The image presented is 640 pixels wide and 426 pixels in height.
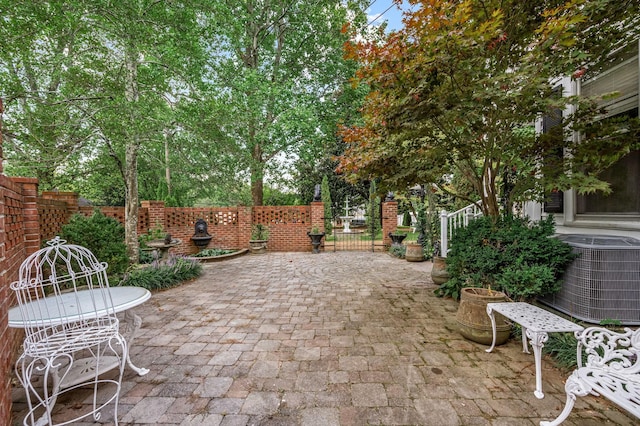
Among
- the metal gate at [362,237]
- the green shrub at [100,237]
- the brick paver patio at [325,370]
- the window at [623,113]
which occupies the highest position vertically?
the window at [623,113]

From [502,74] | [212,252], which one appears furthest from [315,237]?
[502,74]

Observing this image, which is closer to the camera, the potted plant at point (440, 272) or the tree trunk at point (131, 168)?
the potted plant at point (440, 272)

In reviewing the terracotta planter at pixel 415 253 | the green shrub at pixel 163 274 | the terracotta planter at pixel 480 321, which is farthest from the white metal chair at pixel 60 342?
the terracotta planter at pixel 415 253

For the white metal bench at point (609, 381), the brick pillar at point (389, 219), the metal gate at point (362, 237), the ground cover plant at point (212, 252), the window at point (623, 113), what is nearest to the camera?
the white metal bench at point (609, 381)

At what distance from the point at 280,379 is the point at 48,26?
6.11 meters

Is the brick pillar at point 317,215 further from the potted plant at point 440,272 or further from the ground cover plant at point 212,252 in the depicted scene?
the potted plant at point 440,272

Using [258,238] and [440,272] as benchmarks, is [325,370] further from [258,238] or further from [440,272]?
[258,238]

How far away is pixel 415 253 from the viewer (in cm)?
715

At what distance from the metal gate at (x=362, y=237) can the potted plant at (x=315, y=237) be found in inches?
21.0

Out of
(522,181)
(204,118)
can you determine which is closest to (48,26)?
(204,118)

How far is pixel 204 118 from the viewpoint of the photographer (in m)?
5.61

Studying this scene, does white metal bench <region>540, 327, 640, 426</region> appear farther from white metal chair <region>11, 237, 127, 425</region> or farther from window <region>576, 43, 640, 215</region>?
white metal chair <region>11, 237, 127, 425</region>

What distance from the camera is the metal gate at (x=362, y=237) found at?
9.68 metres

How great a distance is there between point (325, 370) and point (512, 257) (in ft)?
7.95
